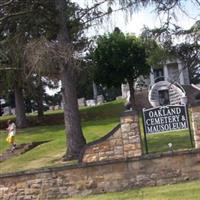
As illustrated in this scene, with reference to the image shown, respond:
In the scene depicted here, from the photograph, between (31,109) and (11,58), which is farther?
(31,109)

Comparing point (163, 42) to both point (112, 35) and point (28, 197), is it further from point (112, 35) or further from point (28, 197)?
point (112, 35)

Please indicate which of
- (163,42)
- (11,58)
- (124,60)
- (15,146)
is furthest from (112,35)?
(163,42)

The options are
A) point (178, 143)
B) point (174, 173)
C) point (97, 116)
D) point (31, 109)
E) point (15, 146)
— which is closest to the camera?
point (174, 173)

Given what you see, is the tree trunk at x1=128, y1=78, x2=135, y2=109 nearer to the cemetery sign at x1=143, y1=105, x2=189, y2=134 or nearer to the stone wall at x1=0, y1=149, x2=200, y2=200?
the cemetery sign at x1=143, y1=105, x2=189, y2=134

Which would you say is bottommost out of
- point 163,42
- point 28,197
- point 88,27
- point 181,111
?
point 28,197

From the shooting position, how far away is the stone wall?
49.4 feet

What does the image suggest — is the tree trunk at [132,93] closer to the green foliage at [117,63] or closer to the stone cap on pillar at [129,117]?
the green foliage at [117,63]

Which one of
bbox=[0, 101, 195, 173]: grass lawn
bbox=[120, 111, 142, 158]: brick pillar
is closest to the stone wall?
bbox=[120, 111, 142, 158]: brick pillar

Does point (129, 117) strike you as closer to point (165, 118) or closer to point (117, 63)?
point (165, 118)

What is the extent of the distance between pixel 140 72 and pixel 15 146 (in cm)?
1779

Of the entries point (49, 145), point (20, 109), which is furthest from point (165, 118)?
point (20, 109)

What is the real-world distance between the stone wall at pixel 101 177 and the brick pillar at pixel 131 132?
1.09 meters

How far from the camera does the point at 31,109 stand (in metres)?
71.8

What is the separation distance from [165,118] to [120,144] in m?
1.61
